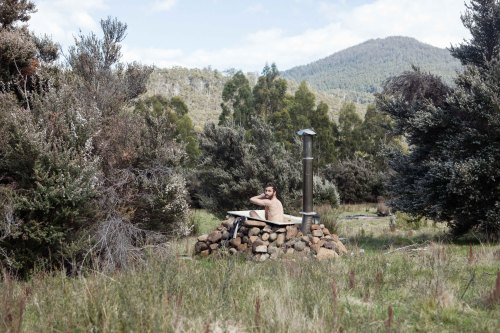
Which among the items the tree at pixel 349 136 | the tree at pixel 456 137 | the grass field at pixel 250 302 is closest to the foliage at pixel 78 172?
the grass field at pixel 250 302

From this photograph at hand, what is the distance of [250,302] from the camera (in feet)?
14.5

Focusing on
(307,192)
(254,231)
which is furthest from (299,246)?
(307,192)

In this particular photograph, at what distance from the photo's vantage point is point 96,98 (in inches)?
451

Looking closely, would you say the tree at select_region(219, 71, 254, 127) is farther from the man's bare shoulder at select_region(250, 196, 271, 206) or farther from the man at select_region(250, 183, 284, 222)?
the man's bare shoulder at select_region(250, 196, 271, 206)

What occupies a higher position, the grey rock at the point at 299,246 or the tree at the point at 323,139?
the tree at the point at 323,139

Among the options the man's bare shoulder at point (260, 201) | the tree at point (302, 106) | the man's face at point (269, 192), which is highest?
the tree at point (302, 106)

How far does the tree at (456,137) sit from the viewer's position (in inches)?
432

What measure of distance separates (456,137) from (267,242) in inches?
214

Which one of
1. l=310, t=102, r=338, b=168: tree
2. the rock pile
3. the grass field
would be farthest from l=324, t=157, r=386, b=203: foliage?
the grass field

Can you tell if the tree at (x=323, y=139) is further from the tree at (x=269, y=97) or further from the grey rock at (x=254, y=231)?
the grey rock at (x=254, y=231)

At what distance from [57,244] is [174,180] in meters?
2.88

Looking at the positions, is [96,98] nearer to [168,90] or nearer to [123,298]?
[123,298]

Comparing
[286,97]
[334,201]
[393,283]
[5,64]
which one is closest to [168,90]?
[286,97]

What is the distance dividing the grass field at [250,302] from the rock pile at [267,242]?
3.42m
